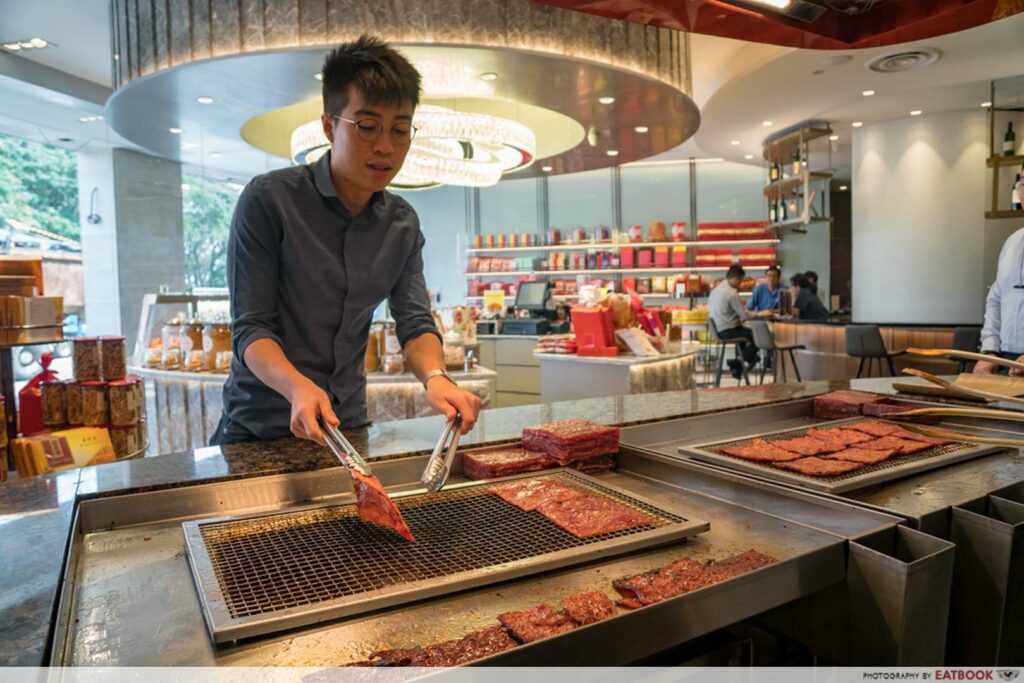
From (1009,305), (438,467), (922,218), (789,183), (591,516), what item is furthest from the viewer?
(789,183)

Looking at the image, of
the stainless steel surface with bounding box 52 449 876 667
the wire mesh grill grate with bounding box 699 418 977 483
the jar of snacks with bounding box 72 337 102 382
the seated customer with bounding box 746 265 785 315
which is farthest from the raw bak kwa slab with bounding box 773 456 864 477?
the seated customer with bounding box 746 265 785 315

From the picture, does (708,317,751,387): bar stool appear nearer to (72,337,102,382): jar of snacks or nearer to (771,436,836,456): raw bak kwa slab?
(771,436,836,456): raw bak kwa slab

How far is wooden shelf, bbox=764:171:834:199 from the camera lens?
8.09m

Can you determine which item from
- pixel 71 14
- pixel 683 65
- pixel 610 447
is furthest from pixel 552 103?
pixel 610 447

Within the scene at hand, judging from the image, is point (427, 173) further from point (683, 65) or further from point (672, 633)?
point (672, 633)

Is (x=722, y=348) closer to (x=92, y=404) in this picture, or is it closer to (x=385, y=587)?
(x=92, y=404)

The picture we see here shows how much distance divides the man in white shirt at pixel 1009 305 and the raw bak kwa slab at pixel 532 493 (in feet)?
12.0

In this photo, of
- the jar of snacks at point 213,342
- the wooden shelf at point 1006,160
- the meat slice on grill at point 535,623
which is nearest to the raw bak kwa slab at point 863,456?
the meat slice on grill at point 535,623

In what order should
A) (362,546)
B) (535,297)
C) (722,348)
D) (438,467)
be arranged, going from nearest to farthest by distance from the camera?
(362,546), (438,467), (535,297), (722,348)

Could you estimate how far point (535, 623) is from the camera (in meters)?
0.78

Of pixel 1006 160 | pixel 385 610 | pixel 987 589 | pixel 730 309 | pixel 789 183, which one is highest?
pixel 789 183

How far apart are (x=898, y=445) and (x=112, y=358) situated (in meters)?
2.84

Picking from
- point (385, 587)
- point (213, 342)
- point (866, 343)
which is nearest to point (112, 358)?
point (213, 342)

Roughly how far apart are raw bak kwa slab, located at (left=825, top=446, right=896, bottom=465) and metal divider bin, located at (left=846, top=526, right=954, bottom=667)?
42 centimetres
